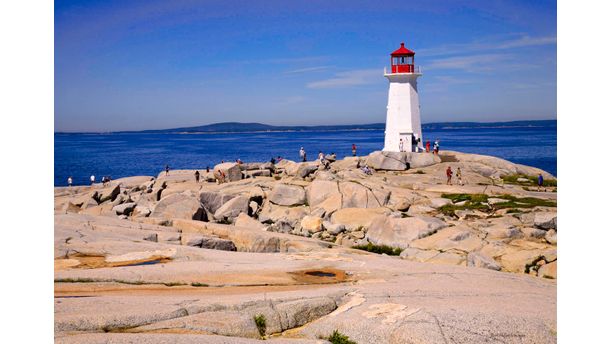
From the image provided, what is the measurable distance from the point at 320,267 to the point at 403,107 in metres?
32.6

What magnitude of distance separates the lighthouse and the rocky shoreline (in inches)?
442

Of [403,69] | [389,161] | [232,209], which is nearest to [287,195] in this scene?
[232,209]

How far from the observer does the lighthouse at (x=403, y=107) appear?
4469 centimetres

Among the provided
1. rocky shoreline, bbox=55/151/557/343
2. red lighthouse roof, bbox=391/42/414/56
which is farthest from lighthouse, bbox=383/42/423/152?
rocky shoreline, bbox=55/151/557/343

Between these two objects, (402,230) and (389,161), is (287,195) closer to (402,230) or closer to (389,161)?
(389,161)

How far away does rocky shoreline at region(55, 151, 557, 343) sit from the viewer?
31.1 ft

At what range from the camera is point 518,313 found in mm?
10367

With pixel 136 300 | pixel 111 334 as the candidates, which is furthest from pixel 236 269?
pixel 111 334

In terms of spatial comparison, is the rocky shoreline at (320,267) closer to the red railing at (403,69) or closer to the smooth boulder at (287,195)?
the smooth boulder at (287,195)

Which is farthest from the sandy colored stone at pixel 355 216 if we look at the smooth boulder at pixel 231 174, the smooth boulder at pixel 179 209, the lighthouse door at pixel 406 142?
the lighthouse door at pixel 406 142

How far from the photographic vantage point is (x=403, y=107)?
4506 centimetres
